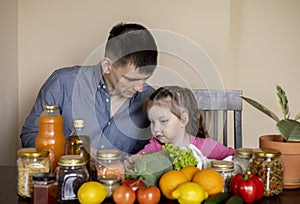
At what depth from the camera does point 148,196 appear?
3.59 ft

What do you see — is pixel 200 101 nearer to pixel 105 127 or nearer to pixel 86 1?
pixel 105 127

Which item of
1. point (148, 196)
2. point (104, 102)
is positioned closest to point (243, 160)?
point (148, 196)

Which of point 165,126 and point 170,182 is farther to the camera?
point 165,126

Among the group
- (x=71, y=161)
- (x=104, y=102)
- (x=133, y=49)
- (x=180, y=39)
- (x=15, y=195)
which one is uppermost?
(x=180, y=39)

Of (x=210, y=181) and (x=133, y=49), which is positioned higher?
(x=133, y=49)

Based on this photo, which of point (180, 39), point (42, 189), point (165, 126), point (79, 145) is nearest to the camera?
point (42, 189)

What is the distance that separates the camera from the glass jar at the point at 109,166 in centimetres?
120

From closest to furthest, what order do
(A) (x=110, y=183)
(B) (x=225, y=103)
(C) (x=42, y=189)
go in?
1. (C) (x=42, y=189)
2. (A) (x=110, y=183)
3. (B) (x=225, y=103)

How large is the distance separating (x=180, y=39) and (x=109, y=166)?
1134 mm

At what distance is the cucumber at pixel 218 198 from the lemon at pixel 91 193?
258 mm

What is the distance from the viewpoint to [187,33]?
2.21 m

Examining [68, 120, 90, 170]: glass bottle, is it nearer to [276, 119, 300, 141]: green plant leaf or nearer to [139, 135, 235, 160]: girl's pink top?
[139, 135, 235, 160]: girl's pink top

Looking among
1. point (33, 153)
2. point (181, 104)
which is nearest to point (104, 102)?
point (181, 104)

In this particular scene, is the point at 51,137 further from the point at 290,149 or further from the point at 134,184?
the point at 290,149
